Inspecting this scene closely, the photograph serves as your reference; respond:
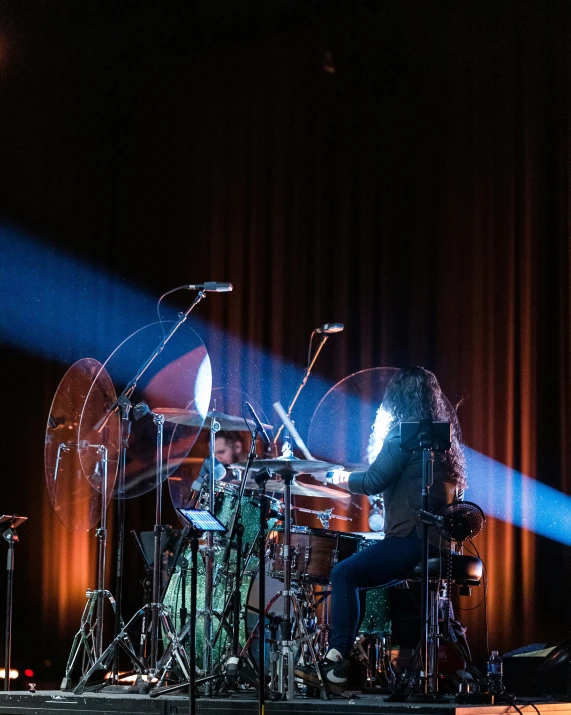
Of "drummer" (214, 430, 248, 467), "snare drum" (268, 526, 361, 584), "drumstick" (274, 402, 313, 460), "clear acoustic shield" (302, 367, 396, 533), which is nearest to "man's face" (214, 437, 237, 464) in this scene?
"drummer" (214, 430, 248, 467)

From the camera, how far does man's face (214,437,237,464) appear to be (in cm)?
680

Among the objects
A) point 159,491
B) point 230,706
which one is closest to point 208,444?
point 159,491

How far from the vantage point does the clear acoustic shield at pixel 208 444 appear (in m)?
5.64

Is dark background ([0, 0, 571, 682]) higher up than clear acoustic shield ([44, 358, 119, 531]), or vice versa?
dark background ([0, 0, 571, 682])

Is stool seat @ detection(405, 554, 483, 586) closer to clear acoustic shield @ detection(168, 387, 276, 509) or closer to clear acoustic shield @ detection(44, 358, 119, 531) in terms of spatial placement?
clear acoustic shield @ detection(168, 387, 276, 509)

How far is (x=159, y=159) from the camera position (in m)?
8.53

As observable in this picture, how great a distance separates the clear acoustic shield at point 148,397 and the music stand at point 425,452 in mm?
1222

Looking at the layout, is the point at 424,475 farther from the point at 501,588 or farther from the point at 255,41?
the point at 255,41

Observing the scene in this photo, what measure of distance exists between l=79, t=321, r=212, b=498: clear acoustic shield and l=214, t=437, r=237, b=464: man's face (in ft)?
4.23

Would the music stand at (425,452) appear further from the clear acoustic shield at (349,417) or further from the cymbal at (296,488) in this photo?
the clear acoustic shield at (349,417)

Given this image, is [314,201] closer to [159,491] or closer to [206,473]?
[206,473]

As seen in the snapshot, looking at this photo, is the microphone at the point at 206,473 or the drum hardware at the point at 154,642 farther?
the microphone at the point at 206,473

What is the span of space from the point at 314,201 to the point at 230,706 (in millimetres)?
4458

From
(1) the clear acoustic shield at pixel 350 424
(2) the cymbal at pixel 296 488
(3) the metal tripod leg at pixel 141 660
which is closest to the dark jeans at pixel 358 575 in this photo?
(2) the cymbal at pixel 296 488
